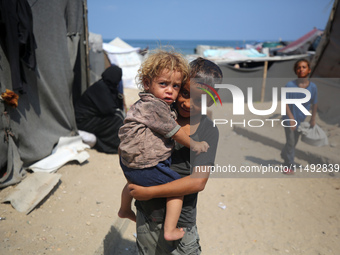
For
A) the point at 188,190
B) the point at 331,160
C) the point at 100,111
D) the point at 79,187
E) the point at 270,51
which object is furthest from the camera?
the point at 270,51

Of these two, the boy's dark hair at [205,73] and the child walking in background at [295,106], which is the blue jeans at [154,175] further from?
the child walking in background at [295,106]

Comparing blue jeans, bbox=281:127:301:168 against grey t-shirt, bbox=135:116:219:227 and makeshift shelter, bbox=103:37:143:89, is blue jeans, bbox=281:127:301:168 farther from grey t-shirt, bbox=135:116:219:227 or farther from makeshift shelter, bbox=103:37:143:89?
makeshift shelter, bbox=103:37:143:89

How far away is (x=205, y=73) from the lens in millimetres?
1490

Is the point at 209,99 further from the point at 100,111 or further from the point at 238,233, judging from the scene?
the point at 100,111

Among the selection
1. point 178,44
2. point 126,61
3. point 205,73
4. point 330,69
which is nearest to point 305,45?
point 330,69

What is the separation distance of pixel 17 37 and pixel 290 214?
4154 millimetres

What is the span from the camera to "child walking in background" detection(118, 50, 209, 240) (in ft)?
4.73

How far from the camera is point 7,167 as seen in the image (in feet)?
12.1

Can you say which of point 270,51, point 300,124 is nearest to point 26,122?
point 300,124

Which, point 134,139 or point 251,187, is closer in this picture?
point 134,139

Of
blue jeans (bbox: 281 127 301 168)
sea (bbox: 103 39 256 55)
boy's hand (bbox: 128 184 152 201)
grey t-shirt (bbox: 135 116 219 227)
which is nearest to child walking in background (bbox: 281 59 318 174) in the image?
blue jeans (bbox: 281 127 301 168)

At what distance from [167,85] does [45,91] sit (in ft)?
12.2

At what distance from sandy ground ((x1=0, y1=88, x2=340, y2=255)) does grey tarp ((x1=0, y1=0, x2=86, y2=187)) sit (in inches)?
19.0

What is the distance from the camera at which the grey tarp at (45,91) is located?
374cm
